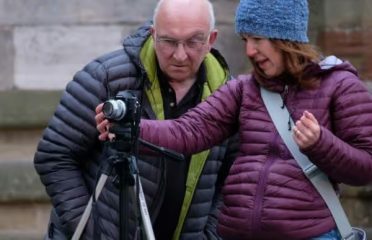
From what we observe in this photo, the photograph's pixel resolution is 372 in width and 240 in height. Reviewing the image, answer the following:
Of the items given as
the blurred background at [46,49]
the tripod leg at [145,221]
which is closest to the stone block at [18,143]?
the blurred background at [46,49]

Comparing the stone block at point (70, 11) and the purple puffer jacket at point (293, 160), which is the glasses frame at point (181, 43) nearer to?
the purple puffer jacket at point (293, 160)

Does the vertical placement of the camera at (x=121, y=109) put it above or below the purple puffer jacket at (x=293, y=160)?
above

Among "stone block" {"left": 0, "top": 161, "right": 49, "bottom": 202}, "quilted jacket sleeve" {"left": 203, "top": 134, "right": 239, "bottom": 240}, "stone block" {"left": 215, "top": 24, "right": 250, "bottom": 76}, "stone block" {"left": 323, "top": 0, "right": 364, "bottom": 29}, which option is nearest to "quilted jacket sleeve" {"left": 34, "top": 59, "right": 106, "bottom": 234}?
"quilted jacket sleeve" {"left": 203, "top": 134, "right": 239, "bottom": 240}

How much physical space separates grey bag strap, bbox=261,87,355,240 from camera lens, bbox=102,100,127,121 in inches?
17.8

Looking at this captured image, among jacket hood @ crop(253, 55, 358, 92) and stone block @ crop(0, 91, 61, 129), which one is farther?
stone block @ crop(0, 91, 61, 129)

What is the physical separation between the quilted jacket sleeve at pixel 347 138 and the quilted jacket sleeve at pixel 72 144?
93 cm

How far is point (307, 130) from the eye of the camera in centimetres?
292

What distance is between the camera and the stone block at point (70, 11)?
229 inches

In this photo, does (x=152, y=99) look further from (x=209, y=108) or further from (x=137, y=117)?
(x=137, y=117)

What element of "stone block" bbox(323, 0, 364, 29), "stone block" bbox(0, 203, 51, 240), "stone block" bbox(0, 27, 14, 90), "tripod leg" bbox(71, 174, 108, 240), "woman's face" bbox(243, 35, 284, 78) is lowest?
"stone block" bbox(0, 203, 51, 240)

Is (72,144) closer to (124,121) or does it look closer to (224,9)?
(124,121)

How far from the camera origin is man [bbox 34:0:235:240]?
3.60m

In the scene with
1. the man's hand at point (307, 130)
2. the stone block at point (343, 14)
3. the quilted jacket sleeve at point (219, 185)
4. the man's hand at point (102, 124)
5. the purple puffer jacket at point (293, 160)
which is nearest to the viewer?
the man's hand at point (307, 130)

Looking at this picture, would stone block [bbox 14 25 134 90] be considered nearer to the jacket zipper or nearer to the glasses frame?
the glasses frame
